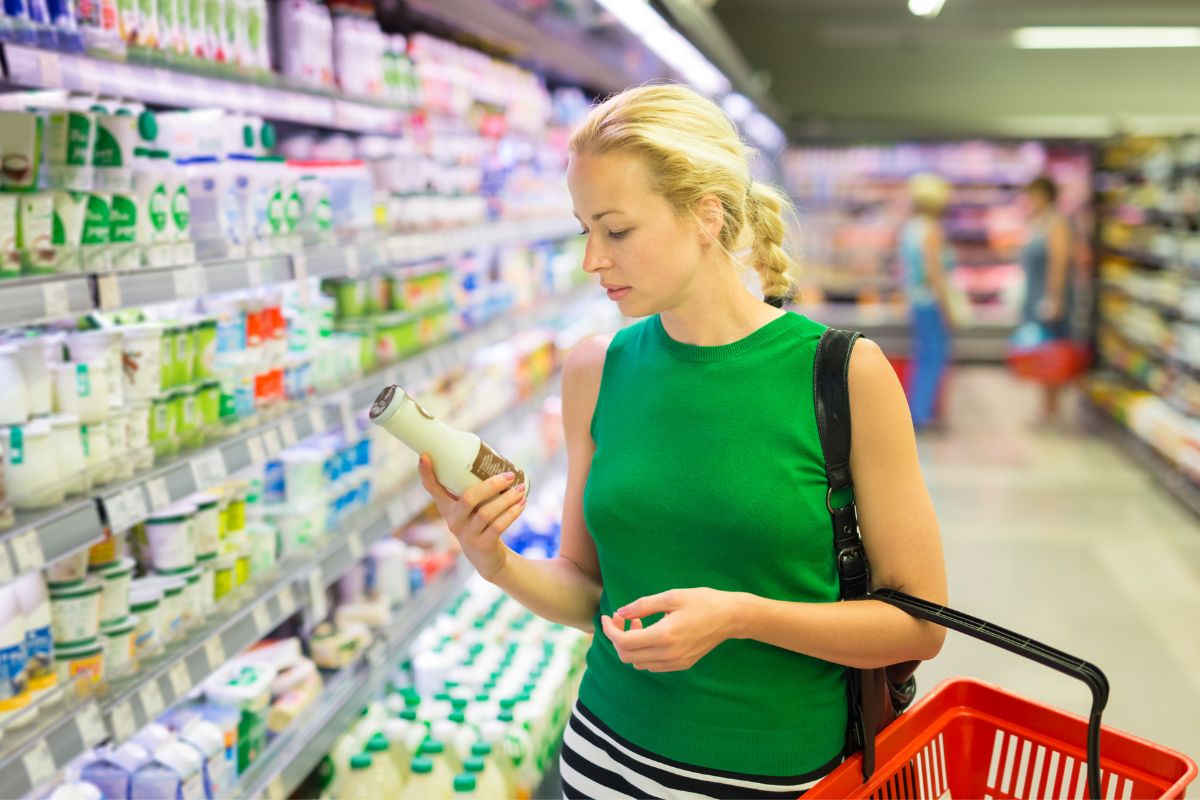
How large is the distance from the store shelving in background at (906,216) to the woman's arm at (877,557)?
36.5 ft

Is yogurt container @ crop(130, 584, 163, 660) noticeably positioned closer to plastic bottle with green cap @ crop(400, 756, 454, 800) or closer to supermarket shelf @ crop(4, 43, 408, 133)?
plastic bottle with green cap @ crop(400, 756, 454, 800)

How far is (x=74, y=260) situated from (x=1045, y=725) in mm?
1639

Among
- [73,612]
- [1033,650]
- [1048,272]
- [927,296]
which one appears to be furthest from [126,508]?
[1048,272]

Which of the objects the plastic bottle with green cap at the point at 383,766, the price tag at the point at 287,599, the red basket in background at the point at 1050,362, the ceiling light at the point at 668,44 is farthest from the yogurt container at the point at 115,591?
the red basket in background at the point at 1050,362

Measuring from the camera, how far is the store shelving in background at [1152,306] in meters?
7.40

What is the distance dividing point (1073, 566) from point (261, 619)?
461cm

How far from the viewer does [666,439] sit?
1.62 metres

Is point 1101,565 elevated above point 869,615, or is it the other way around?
point 869,615

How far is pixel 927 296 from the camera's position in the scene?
29.6ft

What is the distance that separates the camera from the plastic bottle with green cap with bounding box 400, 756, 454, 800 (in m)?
2.40

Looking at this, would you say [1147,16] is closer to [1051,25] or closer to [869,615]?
[1051,25]

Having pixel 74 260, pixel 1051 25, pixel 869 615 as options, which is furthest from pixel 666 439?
pixel 1051 25

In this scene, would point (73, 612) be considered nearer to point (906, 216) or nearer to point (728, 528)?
point (728, 528)

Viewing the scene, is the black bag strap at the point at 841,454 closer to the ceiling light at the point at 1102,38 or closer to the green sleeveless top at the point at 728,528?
the green sleeveless top at the point at 728,528
